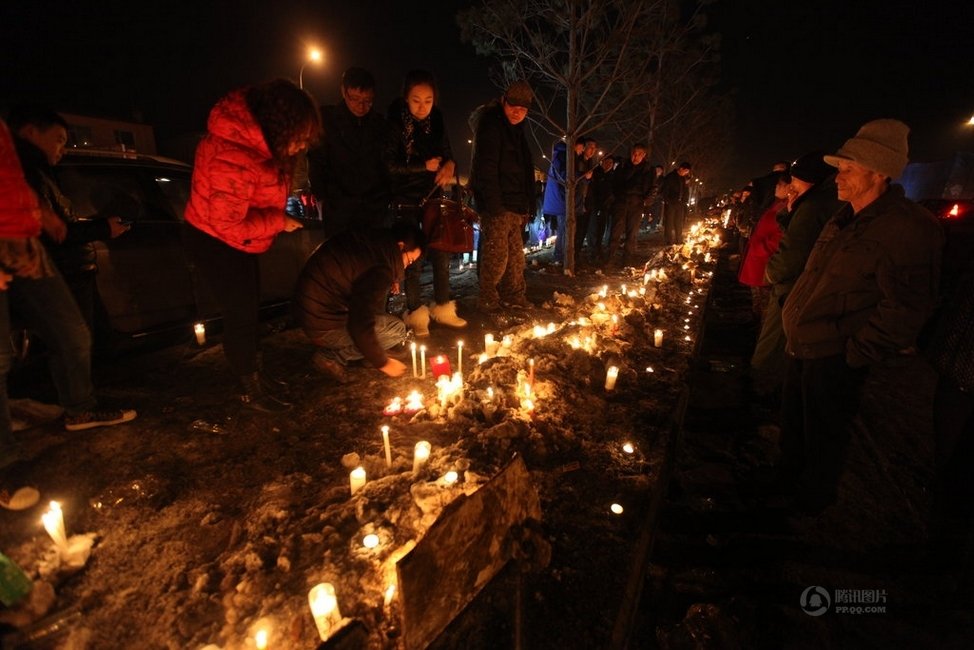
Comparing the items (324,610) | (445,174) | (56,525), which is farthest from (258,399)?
(445,174)

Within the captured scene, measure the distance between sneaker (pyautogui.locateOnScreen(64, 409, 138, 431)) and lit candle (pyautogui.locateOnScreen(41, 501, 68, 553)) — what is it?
1226 mm

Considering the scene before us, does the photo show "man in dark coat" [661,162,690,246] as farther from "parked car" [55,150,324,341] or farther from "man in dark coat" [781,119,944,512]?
"parked car" [55,150,324,341]

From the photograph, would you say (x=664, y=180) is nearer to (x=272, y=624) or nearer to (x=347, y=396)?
(x=347, y=396)

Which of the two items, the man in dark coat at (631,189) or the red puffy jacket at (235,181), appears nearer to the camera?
the red puffy jacket at (235,181)

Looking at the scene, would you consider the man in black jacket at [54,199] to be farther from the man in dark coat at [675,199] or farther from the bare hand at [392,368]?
the man in dark coat at [675,199]

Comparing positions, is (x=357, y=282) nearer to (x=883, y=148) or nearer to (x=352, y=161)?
(x=352, y=161)

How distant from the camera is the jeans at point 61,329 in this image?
8.36 feet

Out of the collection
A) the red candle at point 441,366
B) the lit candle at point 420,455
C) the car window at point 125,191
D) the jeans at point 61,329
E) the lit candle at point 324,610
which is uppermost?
the car window at point 125,191

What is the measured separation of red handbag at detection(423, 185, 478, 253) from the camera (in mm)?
4617

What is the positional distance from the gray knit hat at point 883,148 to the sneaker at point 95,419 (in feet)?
15.9

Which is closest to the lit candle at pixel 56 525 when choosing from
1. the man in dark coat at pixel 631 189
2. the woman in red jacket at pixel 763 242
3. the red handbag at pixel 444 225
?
the red handbag at pixel 444 225

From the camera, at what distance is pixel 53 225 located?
8.92 feet

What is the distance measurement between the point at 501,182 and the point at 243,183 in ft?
10.8

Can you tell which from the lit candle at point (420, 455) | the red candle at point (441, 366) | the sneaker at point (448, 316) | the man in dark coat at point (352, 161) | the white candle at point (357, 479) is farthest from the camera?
the sneaker at point (448, 316)
